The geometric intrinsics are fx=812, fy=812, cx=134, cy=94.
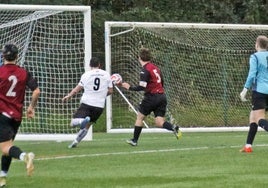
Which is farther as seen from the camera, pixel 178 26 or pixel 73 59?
pixel 178 26

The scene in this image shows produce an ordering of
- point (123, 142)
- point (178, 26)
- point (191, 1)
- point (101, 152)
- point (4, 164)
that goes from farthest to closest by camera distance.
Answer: point (191, 1)
point (178, 26)
point (123, 142)
point (101, 152)
point (4, 164)

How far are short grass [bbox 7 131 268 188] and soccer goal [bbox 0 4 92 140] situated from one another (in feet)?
7.27

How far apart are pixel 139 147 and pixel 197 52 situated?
26.9 ft

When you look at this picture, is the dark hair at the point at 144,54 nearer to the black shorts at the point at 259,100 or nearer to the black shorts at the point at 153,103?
the black shorts at the point at 153,103

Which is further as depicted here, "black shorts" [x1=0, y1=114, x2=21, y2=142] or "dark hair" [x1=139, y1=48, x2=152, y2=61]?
"dark hair" [x1=139, y1=48, x2=152, y2=61]

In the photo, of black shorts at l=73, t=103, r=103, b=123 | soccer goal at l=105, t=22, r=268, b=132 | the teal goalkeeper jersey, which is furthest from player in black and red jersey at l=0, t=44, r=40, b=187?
soccer goal at l=105, t=22, r=268, b=132

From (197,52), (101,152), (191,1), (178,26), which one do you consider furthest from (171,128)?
(191,1)

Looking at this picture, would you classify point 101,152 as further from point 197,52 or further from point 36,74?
point 197,52

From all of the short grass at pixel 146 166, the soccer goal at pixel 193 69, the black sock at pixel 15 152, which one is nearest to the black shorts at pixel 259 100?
the short grass at pixel 146 166

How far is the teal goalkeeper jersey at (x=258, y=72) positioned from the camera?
13250 mm

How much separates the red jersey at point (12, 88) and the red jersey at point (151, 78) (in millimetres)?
5435

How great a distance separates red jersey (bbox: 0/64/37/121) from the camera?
1006cm

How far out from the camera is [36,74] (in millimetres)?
18625

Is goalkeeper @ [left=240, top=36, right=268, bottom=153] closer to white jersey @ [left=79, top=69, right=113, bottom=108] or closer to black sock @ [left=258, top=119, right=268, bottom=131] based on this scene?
black sock @ [left=258, top=119, right=268, bottom=131]
